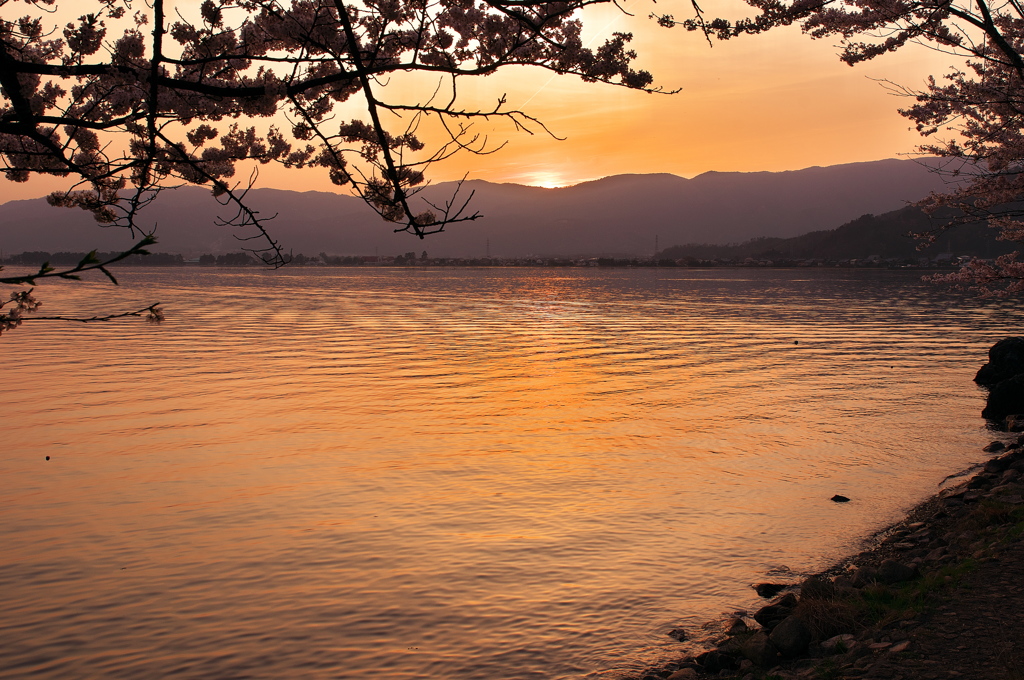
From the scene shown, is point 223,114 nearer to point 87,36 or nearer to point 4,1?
point 87,36

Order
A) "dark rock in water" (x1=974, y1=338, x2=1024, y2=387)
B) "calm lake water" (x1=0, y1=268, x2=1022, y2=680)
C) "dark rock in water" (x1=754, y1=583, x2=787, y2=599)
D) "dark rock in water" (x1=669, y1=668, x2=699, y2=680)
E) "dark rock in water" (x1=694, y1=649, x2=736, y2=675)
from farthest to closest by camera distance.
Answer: "dark rock in water" (x1=974, y1=338, x2=1024, y2=387)
"dark rock in water" (x1=754, y1=583, x2=787, y2=599)
"calm lake water" (x1=0, y1=268, x2=1022, y2=680)
"dark rock in water" (x1=694, y1=649, x2=736, y2=675)
"dark rock in water" (x1=669, y1=668, x2=699, y2=680)

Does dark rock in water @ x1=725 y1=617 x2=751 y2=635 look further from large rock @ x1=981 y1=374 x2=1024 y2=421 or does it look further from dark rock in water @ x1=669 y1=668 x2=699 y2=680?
large rock @ x1=981 y1=374 x2=1024 y2=421

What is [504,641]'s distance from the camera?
26.9ft

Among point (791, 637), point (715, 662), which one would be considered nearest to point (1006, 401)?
point (791, 637)

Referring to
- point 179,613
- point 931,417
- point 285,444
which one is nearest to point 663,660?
point 179,613

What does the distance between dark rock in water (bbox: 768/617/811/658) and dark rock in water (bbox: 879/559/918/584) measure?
199 cm

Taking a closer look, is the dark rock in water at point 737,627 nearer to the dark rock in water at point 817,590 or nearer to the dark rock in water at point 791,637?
the dark rock in water at point 791,637

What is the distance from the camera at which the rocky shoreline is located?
6535 millimetres

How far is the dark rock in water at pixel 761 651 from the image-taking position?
7.18m

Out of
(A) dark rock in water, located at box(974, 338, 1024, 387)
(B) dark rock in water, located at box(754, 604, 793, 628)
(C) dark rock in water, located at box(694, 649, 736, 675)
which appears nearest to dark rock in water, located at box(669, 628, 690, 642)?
(C) dark rock in water, located at box(694, 649, 736, 675)

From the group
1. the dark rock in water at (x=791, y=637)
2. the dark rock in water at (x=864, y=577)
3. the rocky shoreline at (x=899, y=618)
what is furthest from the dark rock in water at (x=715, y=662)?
the dark rock in water at (x=864, y=577)

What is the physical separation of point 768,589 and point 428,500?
5971 mm

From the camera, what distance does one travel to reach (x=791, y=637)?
24.5 ft

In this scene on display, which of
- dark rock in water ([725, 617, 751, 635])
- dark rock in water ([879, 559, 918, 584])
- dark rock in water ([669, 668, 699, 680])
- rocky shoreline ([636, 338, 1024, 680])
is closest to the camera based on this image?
rocky shoreline ([636, 338, 1024, 680])
